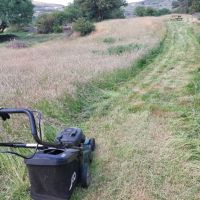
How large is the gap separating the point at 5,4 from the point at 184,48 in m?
30.2

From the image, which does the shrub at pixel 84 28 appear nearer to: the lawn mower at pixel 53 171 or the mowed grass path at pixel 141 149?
the mowed grass path at pixel 141 149

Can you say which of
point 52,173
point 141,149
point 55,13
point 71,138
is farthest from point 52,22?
point 52,173

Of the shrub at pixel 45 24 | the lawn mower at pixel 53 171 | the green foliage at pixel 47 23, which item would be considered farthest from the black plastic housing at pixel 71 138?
the shrub at pixel 45 24

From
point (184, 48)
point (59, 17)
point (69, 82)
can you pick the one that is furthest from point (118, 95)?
point (59, 17)

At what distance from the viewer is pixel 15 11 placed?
44.0 m

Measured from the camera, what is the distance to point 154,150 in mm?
5250

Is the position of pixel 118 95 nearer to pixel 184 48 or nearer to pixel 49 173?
pixel 49 173

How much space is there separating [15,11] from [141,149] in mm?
41668

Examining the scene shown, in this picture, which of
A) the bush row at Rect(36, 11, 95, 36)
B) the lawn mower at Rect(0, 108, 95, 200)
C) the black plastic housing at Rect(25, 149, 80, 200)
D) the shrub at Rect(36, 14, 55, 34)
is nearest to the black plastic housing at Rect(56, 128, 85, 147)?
the lawn mower at Rect(0, 108, 95, 200)

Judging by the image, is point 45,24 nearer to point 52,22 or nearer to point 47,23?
point 47,23

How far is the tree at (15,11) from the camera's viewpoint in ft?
140

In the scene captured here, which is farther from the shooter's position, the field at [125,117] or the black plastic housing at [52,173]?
the field at [125,117]

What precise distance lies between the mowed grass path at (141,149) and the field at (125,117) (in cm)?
1

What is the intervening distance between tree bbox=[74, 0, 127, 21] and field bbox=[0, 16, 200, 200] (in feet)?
109
